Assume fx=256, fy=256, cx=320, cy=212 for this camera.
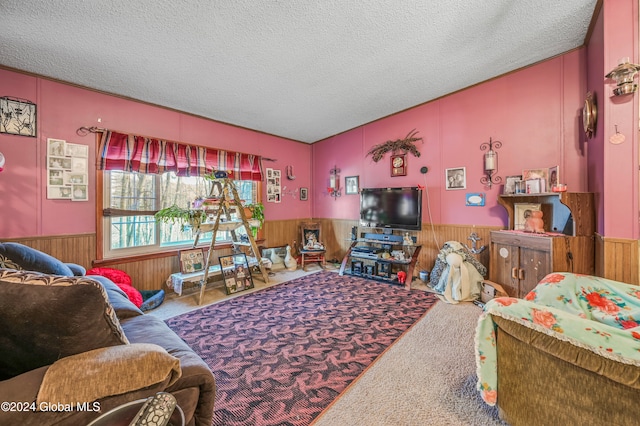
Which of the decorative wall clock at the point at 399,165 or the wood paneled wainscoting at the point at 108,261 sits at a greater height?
the decorative wall clock at the point at 399,165

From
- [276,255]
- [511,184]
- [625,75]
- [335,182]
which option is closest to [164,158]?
[276,255]

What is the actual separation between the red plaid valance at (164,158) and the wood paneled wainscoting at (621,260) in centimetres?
431

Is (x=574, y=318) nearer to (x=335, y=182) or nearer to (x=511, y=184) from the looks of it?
(x=511, y=184)

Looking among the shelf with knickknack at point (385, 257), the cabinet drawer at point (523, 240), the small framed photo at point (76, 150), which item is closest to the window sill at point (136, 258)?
the small framed photo at point (76, 150)

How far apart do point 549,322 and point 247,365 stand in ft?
6.19

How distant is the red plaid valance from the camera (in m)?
3.10

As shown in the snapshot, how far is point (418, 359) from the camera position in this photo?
77.9 inches

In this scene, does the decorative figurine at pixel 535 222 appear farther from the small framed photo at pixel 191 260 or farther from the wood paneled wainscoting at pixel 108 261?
the wood paneled wainscoting at pixel 108 261

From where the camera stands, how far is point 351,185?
192 inches

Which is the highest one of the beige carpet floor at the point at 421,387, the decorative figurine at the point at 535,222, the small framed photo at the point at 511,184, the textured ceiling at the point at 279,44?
the textured ceiling at the point at 279,44

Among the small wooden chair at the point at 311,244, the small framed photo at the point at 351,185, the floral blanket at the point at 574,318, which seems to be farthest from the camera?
the small framed photo at the point at 351,185

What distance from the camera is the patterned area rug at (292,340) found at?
62.4 inches

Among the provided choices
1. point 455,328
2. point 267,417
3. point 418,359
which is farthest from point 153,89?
point 455,328

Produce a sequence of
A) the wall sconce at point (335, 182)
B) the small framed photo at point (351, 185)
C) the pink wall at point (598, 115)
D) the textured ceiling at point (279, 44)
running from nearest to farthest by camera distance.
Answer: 1. the textured ceiling at point (279, 44)
2. the pink wall at point (598, 115)
3. the small framed photo at point (351, 185)
4. the wall sconce at point (335, 182)
